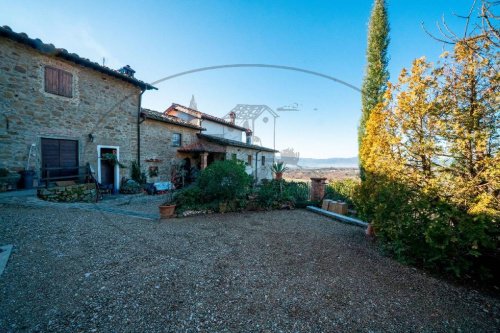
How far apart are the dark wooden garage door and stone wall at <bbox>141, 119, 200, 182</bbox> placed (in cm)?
327

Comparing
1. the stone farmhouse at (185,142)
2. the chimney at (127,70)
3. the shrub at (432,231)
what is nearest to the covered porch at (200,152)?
the stone farmhouse at (185,142)

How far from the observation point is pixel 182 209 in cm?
700

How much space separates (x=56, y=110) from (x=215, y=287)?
1024 cm

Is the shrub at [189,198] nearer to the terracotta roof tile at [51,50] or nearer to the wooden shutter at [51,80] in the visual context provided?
the wooden shutter at [51,80]

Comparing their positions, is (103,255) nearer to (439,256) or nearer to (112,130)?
(439,256)

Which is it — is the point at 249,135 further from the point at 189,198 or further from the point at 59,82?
the point at 189,198

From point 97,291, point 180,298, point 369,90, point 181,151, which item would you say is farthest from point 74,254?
point 369,90

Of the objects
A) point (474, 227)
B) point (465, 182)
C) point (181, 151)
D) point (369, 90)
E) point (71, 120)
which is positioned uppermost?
point (369, 90)

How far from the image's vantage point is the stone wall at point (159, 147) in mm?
12086

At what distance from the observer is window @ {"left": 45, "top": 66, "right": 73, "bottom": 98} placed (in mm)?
8188

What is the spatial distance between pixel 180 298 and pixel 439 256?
12.1 ft

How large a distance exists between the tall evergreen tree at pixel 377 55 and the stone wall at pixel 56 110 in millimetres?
12631

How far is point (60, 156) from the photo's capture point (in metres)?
8.63

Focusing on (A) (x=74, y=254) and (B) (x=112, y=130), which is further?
(B) (x=112, y=130)
